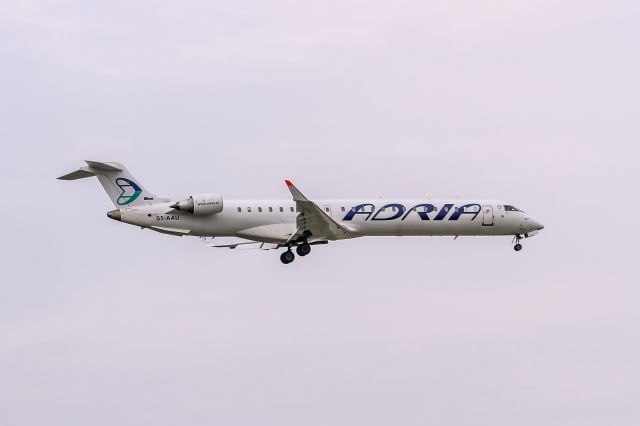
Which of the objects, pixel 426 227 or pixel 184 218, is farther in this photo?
pixel 426 227

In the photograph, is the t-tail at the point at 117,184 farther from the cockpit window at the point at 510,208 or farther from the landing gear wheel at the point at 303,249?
the cockpit window at the point at 510,208

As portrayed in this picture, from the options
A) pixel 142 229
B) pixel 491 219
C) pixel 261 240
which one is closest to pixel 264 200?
pixel 261 240

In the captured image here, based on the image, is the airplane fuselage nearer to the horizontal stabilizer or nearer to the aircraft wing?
the aircraft wing

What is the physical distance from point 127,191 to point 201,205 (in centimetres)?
316

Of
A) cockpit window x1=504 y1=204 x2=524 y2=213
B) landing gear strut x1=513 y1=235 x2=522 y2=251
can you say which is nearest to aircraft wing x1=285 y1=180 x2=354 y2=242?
cockpit window x1=504 y1=204 x2=524 y2=213

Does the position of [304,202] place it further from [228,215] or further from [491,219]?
[491,219]

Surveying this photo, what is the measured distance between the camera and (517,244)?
5641 centimetres

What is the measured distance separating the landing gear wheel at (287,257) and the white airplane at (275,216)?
0.04 metres

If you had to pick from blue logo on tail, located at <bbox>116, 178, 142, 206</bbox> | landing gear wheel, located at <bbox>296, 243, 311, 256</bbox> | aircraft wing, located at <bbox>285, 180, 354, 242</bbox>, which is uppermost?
blue logo on tail, located at <bbox>116, 178, 142, 206</bbox>

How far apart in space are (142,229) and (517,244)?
17396 millimetres

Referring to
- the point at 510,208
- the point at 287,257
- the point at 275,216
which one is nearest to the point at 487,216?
the point at 510,208

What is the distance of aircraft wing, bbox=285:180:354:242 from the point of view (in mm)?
49688

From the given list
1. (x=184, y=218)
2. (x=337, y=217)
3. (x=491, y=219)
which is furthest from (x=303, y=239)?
(x=491, y=219)

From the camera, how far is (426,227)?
176 ft
